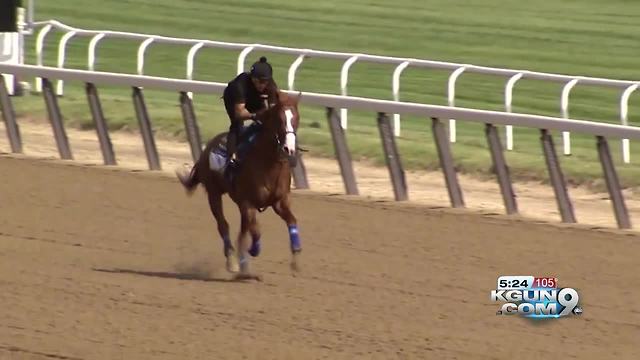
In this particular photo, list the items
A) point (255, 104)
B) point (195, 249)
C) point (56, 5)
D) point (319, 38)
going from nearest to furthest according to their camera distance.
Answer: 1. point (255, 104)
2. point (195, 249)
3. point (319, 38)
4. point (56, 5)

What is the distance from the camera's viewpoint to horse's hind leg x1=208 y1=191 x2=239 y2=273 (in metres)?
10.9

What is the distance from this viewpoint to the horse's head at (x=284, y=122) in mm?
10227

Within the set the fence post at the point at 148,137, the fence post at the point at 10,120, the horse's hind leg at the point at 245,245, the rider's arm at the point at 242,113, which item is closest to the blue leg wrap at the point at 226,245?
the horse's hind leg at the point at 245,245

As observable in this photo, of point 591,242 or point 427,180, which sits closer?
point 591,242

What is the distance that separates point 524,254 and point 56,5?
18514mm

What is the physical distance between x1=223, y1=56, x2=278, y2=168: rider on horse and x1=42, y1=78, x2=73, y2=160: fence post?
5.43m

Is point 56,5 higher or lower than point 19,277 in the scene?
higher

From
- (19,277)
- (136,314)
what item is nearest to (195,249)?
(19,277)

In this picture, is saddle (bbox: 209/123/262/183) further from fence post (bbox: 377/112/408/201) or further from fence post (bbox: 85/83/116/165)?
fence post (bbox: 85/83/116/165)

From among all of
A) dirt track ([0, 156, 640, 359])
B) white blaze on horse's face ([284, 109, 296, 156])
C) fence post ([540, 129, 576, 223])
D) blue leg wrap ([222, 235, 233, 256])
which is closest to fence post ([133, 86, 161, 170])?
dirt track ([0, 156, 640, 359])

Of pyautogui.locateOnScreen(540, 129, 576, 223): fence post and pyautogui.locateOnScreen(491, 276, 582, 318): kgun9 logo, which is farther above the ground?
pyautogui.locateOnScreen(540, 129, 576, 223): fence post

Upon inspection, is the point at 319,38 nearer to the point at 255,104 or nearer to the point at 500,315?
the point at 255,104

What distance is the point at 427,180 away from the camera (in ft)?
51.6

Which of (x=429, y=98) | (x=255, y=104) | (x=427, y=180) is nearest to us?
(x=255, y=104)
